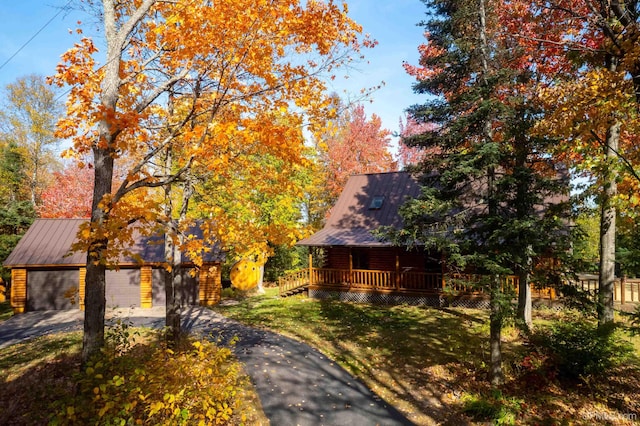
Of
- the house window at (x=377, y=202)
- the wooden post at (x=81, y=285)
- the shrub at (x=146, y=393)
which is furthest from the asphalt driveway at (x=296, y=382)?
the house window at (x=377, y=202)

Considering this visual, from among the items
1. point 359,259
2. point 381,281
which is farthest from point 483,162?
point 359,259

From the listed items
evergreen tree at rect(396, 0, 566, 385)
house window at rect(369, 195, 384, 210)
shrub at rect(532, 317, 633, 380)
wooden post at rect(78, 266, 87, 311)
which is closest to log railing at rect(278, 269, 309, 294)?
house window at rect(369, 195, 384, 210)

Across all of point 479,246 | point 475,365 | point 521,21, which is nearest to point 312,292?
point 475,365

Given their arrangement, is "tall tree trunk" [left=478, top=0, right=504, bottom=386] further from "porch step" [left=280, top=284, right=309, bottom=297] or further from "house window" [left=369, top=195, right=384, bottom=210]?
"porch step" [left=280, top=284, right=309, bottom=297]

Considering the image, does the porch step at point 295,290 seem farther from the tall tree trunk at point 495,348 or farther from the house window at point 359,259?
the tall tree trunk at point 495,348

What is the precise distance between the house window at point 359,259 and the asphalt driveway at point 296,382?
30.5 feet

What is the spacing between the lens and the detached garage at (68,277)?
65.5ft

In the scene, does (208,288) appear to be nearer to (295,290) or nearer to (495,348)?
(295,290)

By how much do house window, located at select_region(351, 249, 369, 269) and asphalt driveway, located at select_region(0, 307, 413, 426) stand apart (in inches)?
366

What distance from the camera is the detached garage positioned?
786 inches

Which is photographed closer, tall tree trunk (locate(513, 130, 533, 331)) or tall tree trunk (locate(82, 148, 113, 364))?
tall tree trunk (locate(82, 148, 113, 364))

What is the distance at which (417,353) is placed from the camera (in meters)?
11.9

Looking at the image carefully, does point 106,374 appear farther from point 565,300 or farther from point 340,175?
point 340,175

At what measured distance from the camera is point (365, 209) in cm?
2330
